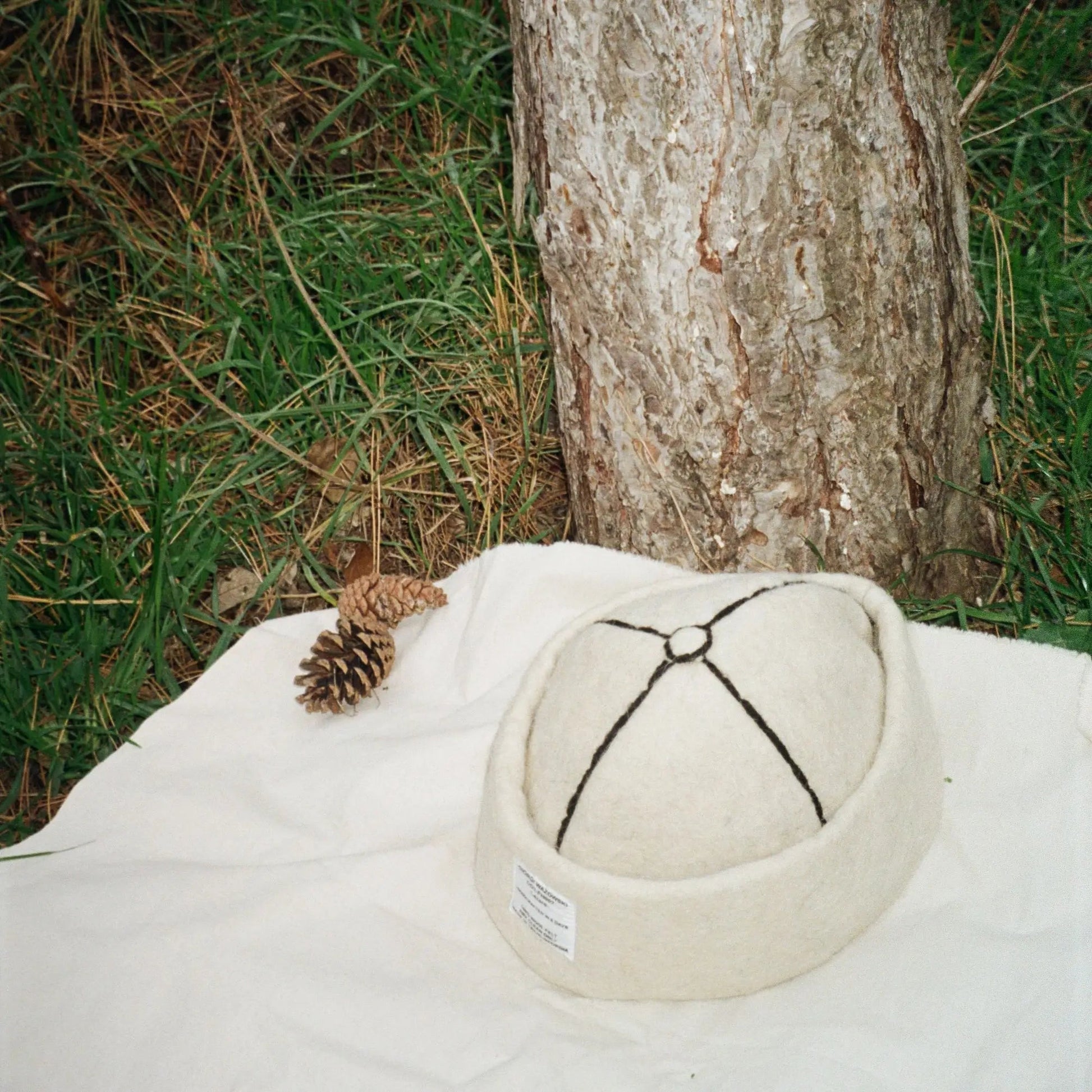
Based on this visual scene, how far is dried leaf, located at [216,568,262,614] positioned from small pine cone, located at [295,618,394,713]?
0.32 meters

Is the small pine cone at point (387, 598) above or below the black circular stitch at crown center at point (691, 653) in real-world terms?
below

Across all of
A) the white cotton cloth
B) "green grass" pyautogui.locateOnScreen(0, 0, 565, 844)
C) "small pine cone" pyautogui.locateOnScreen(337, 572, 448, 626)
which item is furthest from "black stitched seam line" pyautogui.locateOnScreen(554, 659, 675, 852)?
"green grass" pyautogui.locateOnScreen(0, 0, 565, 844)

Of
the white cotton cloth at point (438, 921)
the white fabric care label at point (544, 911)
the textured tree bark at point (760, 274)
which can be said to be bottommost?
the white cotton cloth at point (438, 921)

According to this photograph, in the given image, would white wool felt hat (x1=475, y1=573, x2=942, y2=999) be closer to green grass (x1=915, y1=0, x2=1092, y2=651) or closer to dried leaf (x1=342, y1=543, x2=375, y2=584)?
green grass (x1=915, y1=0, x2=1092, y2=651)

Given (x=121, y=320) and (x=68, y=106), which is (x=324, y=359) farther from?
(x=68, y=106)

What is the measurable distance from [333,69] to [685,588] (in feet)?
5.74

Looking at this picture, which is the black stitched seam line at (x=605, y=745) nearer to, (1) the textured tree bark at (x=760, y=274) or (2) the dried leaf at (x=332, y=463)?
(1) the textured tree bark at (x=760, y=274)

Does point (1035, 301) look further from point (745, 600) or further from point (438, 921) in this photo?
point (438, 921)

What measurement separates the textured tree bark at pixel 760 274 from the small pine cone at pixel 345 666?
0.44 metres

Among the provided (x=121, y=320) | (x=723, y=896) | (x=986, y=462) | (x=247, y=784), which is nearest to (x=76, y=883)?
(x=247, y=784)

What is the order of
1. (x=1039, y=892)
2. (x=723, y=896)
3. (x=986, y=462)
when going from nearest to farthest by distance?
(x=723, y=896), (x=1039, y=892), (x=986, y=462)

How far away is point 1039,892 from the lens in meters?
1.36

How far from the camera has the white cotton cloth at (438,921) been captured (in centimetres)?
127

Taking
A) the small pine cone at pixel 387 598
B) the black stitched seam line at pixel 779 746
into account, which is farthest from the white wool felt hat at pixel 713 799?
the small pine cone at pixel 387 598
